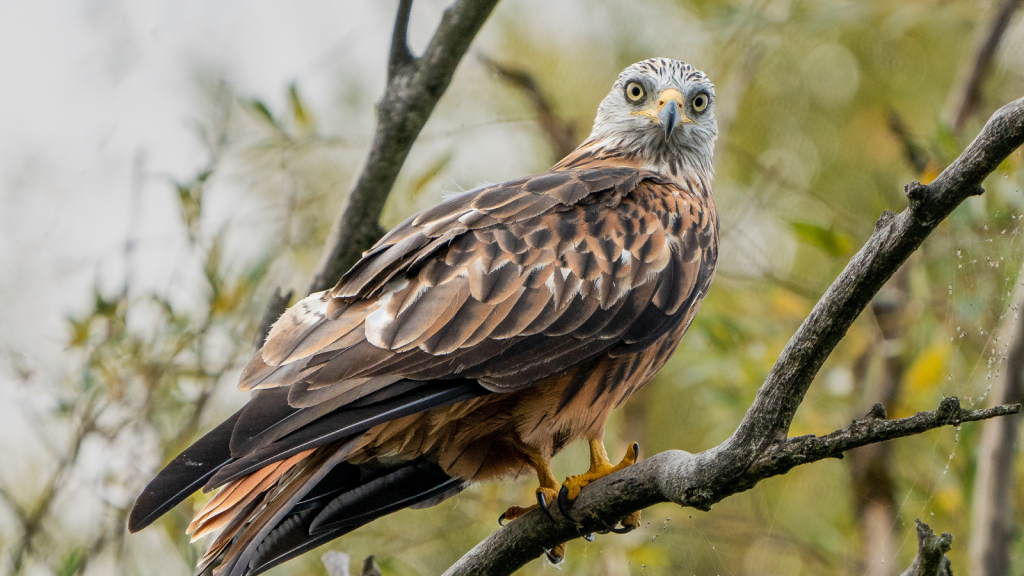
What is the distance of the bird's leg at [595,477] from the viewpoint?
304 cm

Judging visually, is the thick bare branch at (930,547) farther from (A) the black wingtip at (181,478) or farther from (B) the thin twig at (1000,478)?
(B) the thin twig at (1000,478)

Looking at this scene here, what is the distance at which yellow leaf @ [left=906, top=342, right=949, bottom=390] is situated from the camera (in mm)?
4762

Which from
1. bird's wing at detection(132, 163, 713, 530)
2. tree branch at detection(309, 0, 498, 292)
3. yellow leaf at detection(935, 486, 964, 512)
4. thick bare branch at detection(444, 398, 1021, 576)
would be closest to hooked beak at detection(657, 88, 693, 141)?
bird's wing at detection(132, 163, 713, 530)

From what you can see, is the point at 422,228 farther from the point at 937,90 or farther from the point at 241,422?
the point at 937,90

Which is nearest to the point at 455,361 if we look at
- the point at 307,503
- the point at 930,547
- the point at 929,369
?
the point at 307,503

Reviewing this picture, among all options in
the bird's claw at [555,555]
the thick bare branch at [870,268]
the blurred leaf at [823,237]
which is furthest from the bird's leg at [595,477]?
the blurred leaf at [823,237]

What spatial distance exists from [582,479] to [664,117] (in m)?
1.79

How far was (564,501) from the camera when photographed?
9.96ft

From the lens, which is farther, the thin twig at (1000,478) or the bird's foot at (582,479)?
the thin twig at (1000,478)

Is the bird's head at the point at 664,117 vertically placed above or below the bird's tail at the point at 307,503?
above

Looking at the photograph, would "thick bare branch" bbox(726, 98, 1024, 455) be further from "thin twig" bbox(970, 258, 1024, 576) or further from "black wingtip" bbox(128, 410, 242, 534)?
"thin twig" bbox(970, 258, 1024, 576)

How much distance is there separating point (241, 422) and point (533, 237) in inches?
46.5

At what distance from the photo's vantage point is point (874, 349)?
19.3 ft

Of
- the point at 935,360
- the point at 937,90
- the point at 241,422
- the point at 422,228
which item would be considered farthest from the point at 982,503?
the point at 937,90
